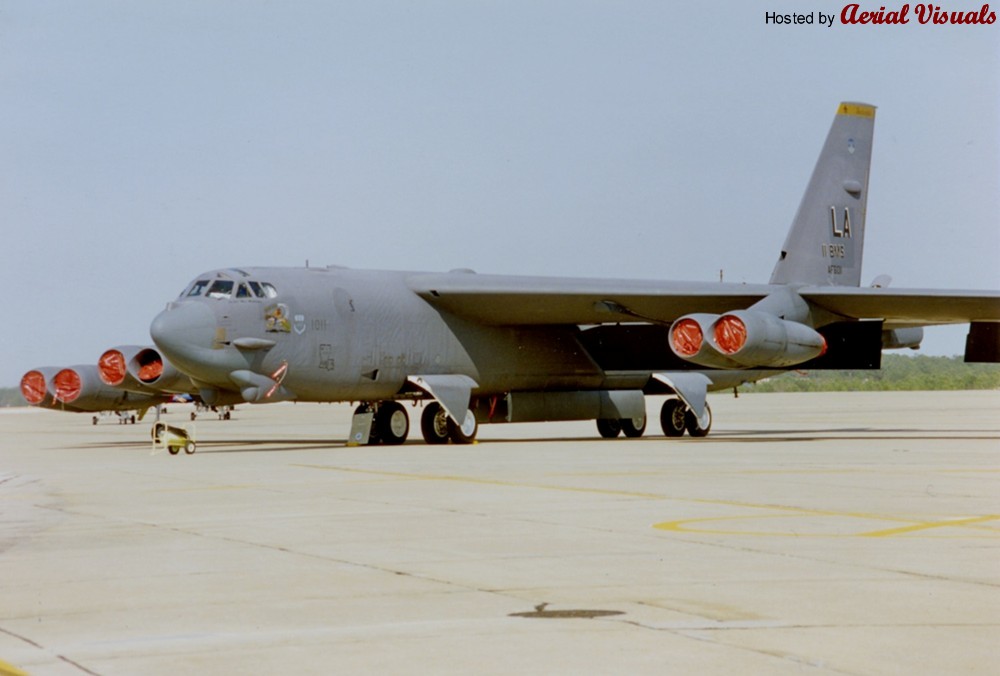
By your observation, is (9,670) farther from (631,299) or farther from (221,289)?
(631,299)

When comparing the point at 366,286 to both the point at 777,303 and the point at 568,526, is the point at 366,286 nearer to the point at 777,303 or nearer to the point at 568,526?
the point at 777,303

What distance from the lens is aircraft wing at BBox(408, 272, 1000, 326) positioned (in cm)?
2659

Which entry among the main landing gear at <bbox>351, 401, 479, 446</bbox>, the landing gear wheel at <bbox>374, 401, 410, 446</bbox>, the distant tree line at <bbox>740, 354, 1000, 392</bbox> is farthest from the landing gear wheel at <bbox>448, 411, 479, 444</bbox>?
the distant tree line at <bbox>740, 354, 1000, 392</bbox>

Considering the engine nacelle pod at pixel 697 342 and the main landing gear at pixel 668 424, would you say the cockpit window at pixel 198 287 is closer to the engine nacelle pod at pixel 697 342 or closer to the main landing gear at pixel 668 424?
the engine nacelle pod at pixel 697 342

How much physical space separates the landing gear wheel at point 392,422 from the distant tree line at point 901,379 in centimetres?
5383

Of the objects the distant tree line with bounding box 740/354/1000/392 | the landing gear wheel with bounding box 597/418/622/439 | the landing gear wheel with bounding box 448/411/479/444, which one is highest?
the landing gear wheel with bounding box 448/411/479/444

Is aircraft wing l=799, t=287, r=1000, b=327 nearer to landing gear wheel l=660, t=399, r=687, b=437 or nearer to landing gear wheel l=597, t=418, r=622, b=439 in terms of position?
landing gear wheel l=660, t=399, r=687, b=437

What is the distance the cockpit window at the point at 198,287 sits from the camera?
24.8m

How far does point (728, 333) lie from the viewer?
25078 mm

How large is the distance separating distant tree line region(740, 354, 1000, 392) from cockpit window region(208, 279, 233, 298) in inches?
2279

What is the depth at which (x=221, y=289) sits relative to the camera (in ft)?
81.1

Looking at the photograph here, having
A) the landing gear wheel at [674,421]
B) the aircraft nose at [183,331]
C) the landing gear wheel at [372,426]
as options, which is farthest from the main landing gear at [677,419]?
the aircraft nose at [183,331]

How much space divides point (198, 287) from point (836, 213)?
49.8ft

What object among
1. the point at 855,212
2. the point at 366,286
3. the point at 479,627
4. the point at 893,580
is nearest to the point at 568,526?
the point at 893,580
